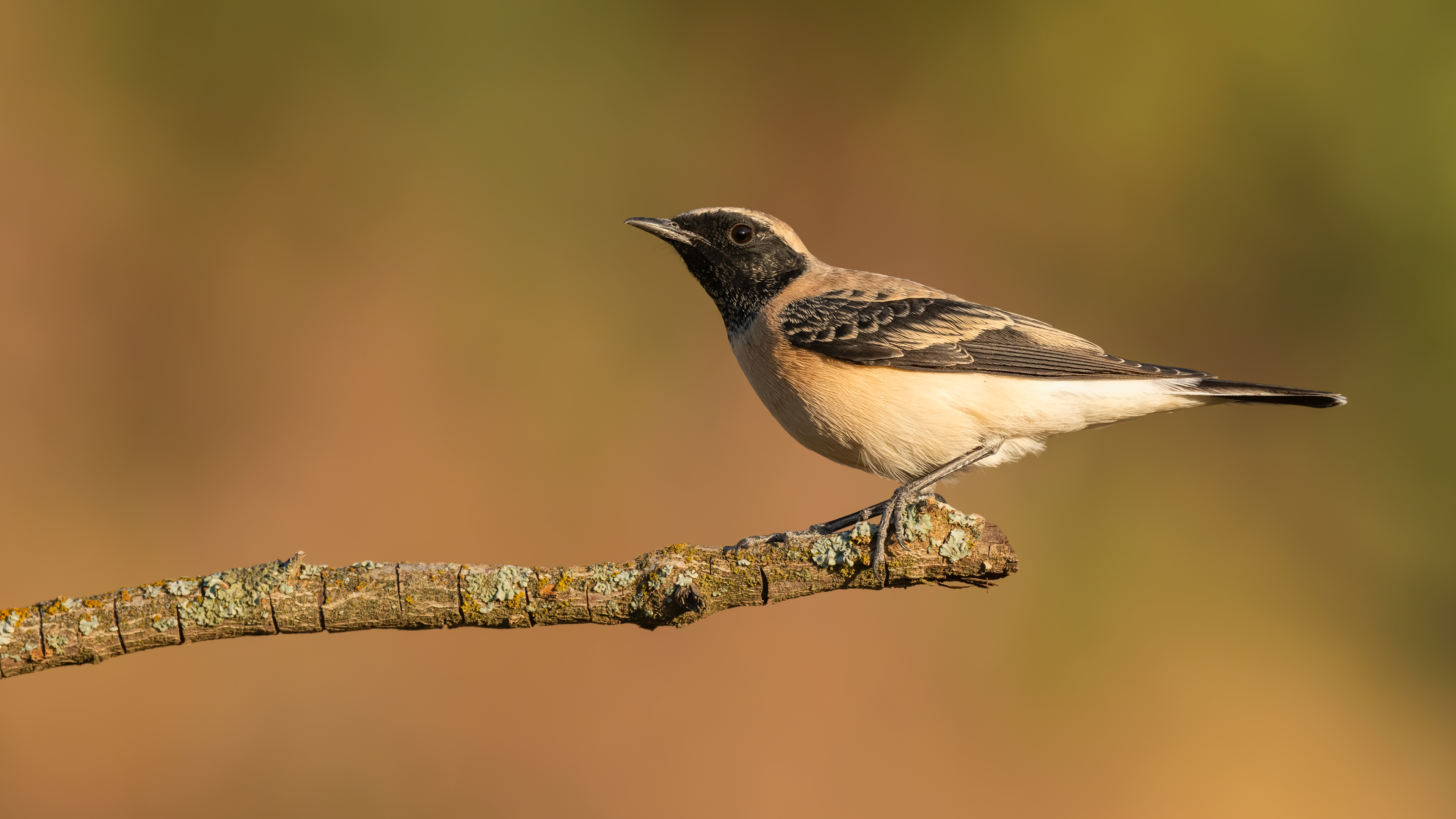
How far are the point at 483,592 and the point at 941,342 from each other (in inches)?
127

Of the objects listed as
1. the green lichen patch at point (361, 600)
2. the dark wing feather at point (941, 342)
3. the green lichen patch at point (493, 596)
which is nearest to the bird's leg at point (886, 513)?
the dark wing feather at point (941, 342)

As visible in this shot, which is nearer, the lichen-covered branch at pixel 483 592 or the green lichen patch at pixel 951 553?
the lichen-covered branch at pixel 483 592

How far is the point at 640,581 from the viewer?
4.03 metres

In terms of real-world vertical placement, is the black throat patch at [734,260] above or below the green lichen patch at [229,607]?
above

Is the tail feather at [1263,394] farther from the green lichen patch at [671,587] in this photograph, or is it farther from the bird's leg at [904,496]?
the green lichen patch at [671,587]

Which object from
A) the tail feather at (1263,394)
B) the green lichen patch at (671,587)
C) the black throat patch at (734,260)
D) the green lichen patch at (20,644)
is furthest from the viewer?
the black throat patch at (734,260)

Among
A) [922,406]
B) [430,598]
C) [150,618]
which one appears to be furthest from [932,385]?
[150,618]

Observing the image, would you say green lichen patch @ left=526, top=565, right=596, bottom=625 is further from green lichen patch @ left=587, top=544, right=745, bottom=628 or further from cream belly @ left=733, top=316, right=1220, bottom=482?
cream belly @ left=733, top=316, right=1220, bottom=482

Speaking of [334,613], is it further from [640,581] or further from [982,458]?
[982,458]

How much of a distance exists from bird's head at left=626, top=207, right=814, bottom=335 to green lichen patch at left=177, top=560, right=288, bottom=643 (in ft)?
11.3

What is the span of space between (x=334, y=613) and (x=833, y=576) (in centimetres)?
211

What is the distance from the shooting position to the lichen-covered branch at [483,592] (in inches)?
149

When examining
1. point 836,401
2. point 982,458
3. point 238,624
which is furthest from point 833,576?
point 238,624

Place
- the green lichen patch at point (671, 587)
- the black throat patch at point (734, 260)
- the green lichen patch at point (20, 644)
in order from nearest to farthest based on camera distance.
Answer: the green lichen patch at point (20, 644), the green lichen patch at point (671, 587), the black throat patch at point (734, 260)
